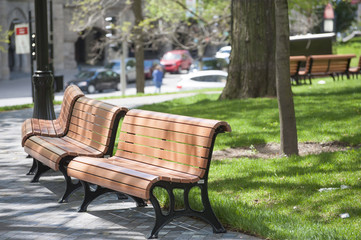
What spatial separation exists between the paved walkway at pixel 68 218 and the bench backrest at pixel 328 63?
1311 cm

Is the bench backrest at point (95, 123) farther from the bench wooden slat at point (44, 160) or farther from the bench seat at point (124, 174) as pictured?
the bench wooden slat at point (44, 160)

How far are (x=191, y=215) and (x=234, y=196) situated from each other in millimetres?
1037

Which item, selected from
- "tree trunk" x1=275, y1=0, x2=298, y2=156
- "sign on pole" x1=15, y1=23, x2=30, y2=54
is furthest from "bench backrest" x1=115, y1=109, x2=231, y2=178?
"sign on pole" x1=15, y1=23, x2=30, y2=54

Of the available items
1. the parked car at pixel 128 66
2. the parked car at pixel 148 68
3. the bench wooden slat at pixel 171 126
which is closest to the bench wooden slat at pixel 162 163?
the bench wooden slat at pixel 171 126

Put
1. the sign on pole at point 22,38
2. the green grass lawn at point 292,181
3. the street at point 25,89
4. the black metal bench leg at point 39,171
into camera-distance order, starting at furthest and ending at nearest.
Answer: the street at point 25,89 < the sign on pole at point 22,38 < the black metal bench leg at point 39,171 < the green grass lawn at point 292,181

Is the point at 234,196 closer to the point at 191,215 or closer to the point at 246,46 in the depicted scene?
the point at 191,215

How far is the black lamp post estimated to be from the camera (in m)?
9.09

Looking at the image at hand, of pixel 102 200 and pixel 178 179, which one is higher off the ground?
pixel 178 179

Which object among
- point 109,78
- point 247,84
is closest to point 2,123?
point 247,84

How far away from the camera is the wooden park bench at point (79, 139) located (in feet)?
21.9

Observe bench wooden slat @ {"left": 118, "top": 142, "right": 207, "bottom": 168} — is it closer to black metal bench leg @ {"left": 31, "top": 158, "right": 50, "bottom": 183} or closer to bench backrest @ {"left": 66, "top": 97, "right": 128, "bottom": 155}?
bench backrest @ {"left": 66, "top": 97, "right": 128, "bottom": 155}

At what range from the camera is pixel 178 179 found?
5336 mm

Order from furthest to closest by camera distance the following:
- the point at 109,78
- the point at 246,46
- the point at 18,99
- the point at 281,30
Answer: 1. the point at 109,78
2. the point at 18,99
3. the point at 246,46
4. the point at 281,30

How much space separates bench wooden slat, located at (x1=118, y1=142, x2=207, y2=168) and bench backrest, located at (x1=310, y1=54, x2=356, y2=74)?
45.6ft
